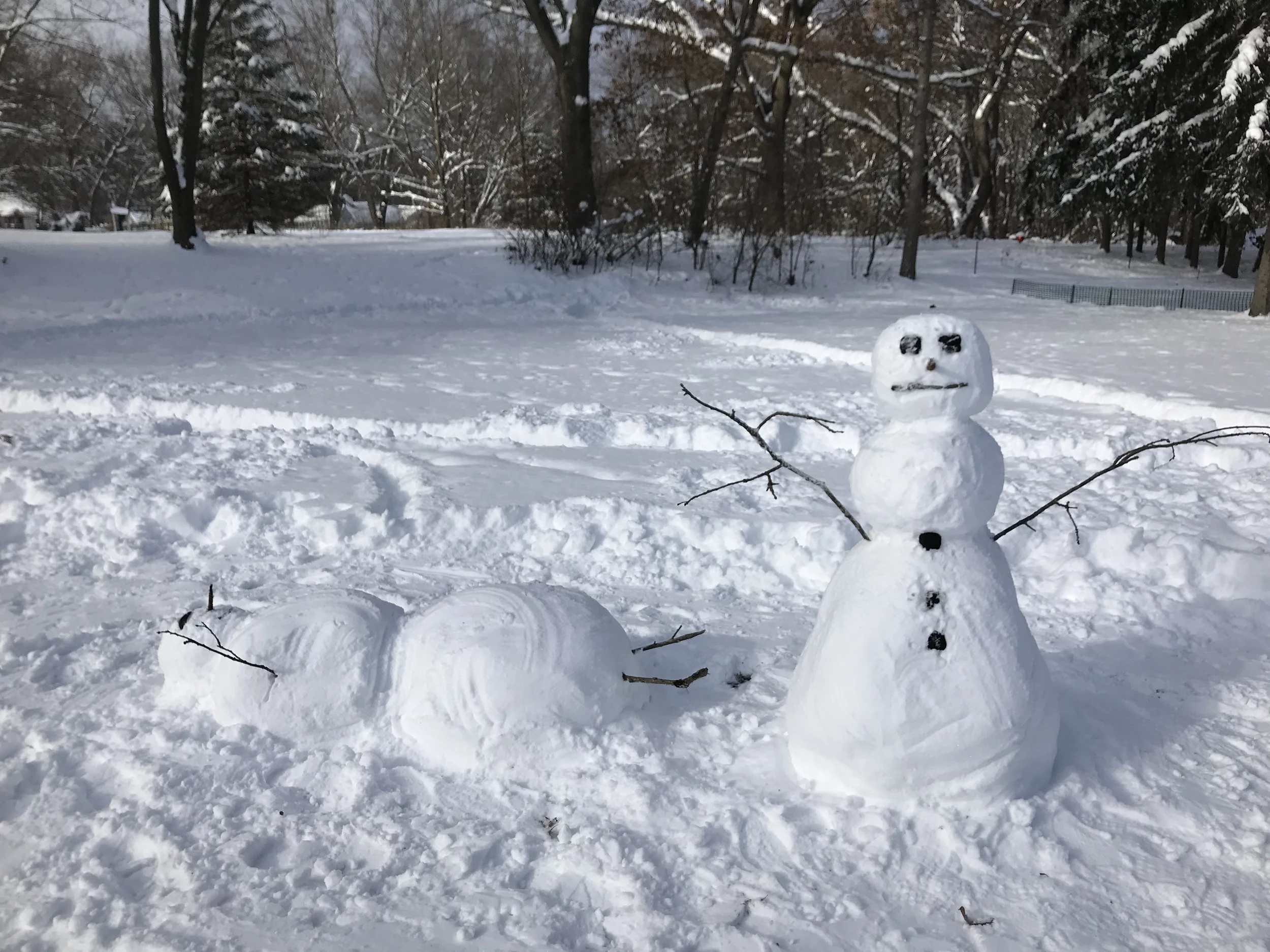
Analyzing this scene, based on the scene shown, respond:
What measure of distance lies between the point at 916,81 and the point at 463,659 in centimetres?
2267

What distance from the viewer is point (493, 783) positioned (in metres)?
2.82

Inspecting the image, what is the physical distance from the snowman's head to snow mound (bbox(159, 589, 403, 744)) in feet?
6.21

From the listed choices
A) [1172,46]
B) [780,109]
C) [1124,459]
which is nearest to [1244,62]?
[1172,46]

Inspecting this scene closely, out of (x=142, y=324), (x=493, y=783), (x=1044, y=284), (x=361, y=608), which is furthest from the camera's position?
(x=1044, y=284)

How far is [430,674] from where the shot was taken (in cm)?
297

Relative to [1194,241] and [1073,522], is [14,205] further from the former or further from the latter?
[1073,522]

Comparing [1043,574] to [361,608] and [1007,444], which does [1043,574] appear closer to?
[1007,444]

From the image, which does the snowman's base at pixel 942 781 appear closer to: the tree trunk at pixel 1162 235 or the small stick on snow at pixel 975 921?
the small stick on snow at pixel 975 921

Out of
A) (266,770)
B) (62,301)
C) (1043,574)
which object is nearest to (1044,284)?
(1043,574)

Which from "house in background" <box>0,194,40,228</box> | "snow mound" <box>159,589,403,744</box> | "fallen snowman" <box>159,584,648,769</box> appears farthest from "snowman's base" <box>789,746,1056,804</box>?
"house in background" <box>0,194,40,228</box>

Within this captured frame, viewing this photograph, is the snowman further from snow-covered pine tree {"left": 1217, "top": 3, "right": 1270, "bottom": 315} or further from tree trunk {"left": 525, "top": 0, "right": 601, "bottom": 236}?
tree trunk {"left": 525, "top": 0, "right": 601, "bottom": 236}

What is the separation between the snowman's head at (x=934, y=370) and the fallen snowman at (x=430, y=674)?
1268 millimetres

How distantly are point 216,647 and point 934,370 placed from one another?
253 centimetres

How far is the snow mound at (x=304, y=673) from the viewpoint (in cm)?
301
